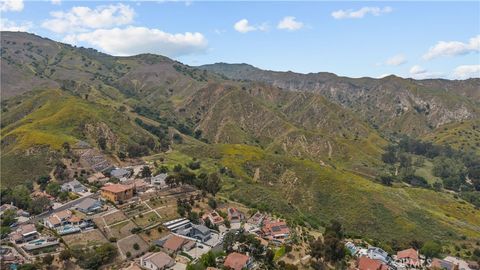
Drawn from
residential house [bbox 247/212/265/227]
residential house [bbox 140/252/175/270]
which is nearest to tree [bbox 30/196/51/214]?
residential house [bbox 140/252/175/270]

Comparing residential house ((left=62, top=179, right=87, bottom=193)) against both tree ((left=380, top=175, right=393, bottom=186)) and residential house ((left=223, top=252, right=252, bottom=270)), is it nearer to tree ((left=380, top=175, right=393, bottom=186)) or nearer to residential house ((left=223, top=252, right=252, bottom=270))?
residential house ((left=223, top=252, right=252, bottom=270))

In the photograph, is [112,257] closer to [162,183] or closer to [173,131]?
[162,183]

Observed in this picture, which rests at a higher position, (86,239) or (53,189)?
(53,189)

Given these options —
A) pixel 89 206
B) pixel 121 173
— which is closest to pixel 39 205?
pixel 89 206

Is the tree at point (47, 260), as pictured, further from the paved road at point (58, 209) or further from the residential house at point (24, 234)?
the paved road at point (58, 209)

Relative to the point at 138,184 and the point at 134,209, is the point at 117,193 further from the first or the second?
the point at 138,184

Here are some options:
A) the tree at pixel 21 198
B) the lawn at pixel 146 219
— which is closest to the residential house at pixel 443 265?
the lawn at pixel 146 219

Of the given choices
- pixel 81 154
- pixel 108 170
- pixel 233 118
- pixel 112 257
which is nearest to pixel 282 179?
pixel 108 170
